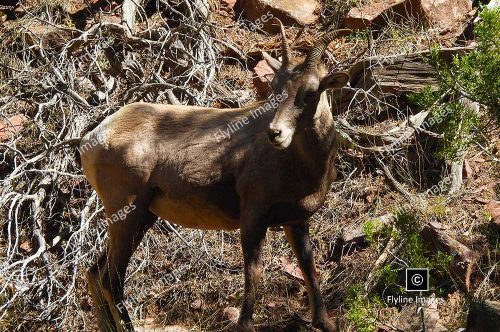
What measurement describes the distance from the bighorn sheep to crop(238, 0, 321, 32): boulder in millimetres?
4271

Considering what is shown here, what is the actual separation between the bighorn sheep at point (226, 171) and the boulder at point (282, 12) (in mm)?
4271

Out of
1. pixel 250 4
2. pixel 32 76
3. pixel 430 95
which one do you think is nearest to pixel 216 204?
pixel 430 95

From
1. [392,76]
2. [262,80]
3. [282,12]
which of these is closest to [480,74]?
[392,76]

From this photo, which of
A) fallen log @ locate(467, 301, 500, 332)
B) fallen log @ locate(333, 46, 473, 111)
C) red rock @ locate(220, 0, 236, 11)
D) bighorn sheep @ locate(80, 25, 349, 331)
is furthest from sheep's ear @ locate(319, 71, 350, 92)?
red rock @ locate(220, 0, 236, 11)

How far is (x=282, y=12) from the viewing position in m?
10.1

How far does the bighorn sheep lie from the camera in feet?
17.1

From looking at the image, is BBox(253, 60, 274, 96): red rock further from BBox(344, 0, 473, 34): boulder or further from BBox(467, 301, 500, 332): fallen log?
BBox(467, 301, 500, 332): fallen log

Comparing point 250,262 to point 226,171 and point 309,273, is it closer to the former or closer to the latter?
point 309,273

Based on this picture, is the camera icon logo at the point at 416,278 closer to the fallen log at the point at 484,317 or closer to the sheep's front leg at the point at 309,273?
the fallen log at the point at 484,317

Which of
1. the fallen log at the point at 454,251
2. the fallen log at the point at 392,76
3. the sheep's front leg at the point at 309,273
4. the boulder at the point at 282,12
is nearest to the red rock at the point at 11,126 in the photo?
the boulder at the point at 282,12

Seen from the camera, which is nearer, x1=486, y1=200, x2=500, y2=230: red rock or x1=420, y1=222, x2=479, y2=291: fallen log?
x1=420, y1=222, x2=479, y2=291: fallen log

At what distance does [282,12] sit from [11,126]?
12.4 ft

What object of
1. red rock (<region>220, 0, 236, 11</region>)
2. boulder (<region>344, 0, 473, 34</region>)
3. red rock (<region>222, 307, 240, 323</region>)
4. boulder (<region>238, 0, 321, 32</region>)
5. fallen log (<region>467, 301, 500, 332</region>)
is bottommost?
Answer: fallen log (<region>467, 301, 500, 332</region>)

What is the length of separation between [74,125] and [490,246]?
13.5 feet
